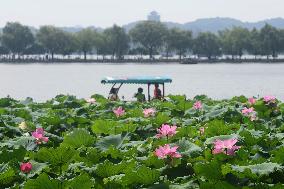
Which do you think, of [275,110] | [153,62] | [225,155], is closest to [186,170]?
[225,155]

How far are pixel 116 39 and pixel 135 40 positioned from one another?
304 inches

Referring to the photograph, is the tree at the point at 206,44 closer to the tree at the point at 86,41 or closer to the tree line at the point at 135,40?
the tree line at the point at 135,40

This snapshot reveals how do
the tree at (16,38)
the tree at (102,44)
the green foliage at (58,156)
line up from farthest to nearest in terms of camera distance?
the tree at (16,38) → the tree at (102,44) → the green foliage at (58,156)

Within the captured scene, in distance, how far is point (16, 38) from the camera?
17612cm

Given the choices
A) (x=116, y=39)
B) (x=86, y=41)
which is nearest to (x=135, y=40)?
(x=116, y=39)

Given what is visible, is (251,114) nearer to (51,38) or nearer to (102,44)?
(102,44)

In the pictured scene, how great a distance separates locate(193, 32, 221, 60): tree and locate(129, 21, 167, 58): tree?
10453 mm

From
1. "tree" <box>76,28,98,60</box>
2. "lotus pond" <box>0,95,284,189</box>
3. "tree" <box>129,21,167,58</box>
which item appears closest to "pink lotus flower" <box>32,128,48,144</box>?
"lotus pond" <box>0,95,284,189</box>

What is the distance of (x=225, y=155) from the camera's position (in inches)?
181

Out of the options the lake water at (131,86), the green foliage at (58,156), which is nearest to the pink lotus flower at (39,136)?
the green foliage at (58,156)

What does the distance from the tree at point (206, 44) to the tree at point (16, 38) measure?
49621mm

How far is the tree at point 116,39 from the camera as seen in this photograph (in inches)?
6772

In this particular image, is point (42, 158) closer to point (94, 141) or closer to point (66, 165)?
point (66, 165)

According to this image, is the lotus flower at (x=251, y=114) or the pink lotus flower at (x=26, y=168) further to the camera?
the lotus flower at (x=251, y=114)
